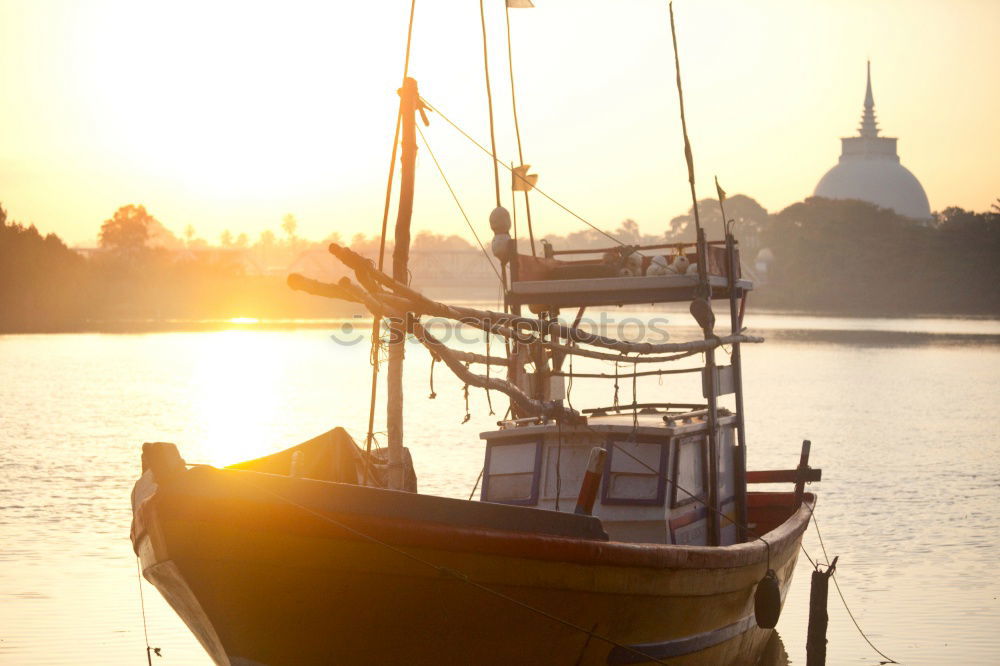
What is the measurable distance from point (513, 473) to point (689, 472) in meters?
1.83

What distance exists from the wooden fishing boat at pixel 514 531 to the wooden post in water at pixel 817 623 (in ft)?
1.68

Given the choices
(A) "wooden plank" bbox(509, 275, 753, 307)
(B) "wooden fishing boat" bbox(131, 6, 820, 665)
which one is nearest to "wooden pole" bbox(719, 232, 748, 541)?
(B) "wooden fishing boat" bbox(131, 6, 820, 665)

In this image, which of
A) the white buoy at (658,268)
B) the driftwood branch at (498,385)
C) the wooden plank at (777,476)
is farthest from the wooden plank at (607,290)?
the wooden plank at (777,476)

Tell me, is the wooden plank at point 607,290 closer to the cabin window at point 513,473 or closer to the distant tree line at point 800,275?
the cabin window at point 513,473

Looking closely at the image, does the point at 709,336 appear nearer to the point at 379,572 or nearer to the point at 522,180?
the point at 522,180

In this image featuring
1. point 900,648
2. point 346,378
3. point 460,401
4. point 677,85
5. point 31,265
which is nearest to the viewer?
point 677,85

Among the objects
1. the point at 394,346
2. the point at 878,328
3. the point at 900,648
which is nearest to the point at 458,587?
the point at 394,346

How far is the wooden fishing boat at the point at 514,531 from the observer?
1072 centimetres

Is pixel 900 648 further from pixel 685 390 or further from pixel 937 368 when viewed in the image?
pixel 937 368

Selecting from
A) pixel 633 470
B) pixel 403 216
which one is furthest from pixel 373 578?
pixel 403 216

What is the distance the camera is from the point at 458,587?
11008 mm

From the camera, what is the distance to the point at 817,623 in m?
15.1

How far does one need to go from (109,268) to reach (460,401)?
75.9 m

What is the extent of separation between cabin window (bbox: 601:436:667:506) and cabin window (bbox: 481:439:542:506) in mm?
714
